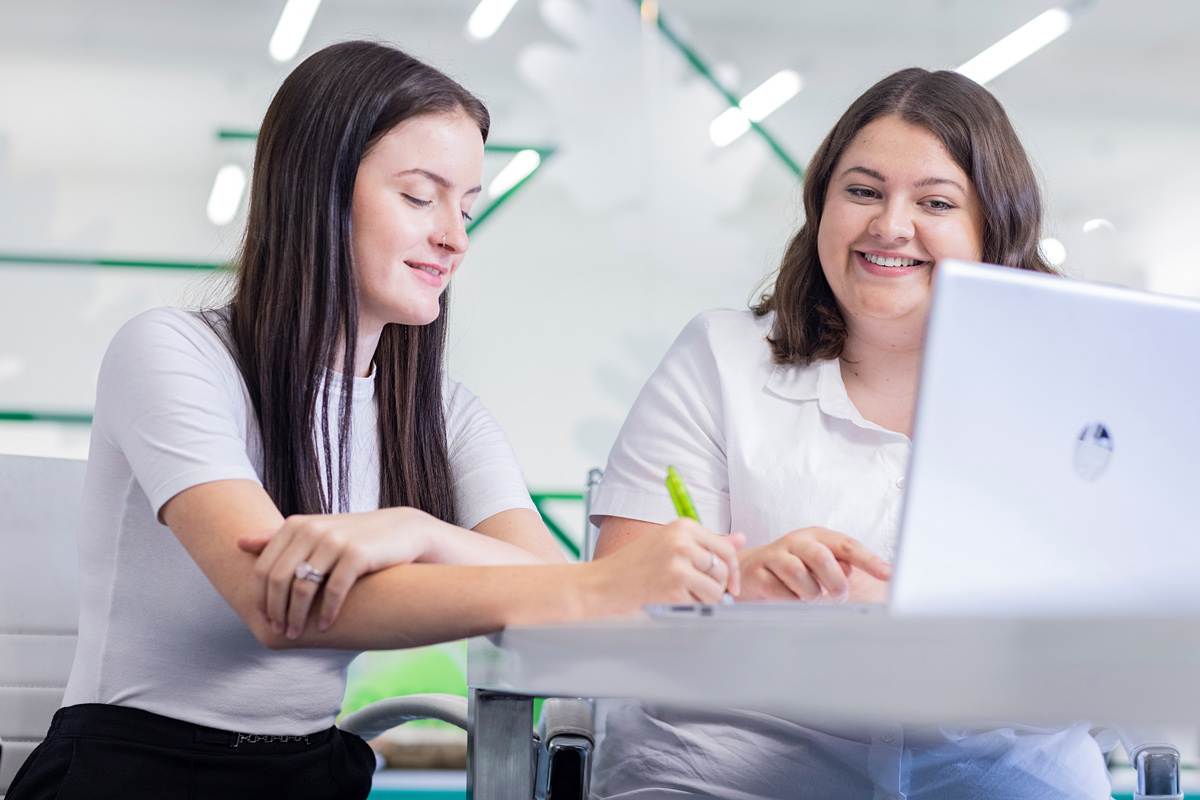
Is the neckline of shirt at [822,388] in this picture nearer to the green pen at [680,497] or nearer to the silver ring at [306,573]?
the green pen at [680,497]

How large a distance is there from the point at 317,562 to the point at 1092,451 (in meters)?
0.47

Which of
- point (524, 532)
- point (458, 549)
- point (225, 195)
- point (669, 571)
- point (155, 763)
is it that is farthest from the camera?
point (225, 195)

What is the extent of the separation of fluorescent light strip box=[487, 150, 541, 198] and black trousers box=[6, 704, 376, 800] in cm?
222

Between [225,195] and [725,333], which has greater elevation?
[225,195]

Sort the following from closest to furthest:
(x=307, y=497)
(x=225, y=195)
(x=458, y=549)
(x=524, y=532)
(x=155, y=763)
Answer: (x=458, y=549)
(x=155, y=763)
(x=307, y=497)
(x=524, y=532)
(x=225, y=195)

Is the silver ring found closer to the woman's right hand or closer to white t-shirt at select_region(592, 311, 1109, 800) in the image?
the woman's right hand

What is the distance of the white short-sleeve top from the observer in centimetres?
124

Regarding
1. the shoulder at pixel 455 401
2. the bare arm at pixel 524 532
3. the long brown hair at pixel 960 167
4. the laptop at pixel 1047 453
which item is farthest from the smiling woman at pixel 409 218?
the laptop at pixel 1047 453

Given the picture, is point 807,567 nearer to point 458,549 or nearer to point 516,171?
point 458,549

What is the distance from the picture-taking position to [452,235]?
48.6 inches

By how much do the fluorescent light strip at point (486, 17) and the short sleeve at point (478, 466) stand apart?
2.05 metres

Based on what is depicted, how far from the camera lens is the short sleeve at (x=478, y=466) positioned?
1245mm

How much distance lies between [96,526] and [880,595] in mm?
768

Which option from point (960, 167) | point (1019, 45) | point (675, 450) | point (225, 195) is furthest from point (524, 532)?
point (1019, 45)
